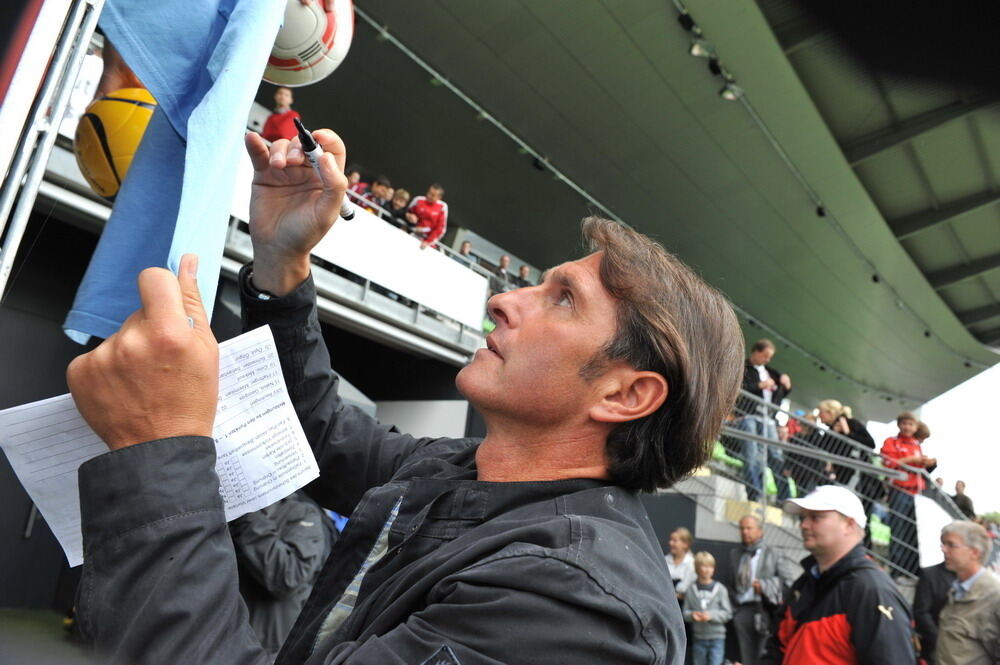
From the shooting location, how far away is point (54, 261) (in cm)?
642

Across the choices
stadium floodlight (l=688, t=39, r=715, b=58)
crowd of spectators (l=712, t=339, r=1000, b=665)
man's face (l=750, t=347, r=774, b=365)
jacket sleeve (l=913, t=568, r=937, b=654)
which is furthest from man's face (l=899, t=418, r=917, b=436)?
stadium floodlight (l=688, t=39, r=715, b=58)

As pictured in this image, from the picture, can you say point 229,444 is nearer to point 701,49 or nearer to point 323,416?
point 323,416

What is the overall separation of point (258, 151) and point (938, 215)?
17558 millimetres

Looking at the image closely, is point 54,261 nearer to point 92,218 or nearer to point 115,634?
point 92,218

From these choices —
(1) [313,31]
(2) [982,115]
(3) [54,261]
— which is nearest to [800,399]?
(2) [982,115]

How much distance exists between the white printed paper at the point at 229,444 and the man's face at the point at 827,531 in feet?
10.7

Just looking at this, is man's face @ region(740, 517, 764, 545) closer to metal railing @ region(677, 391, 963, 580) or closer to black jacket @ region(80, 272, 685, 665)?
metal railing @ region(677, 391, 963, 580)

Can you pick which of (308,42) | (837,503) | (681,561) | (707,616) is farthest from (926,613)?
(308,42)

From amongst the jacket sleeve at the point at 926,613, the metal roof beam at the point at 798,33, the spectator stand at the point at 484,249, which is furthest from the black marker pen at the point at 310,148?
the spectator stand at the point at 484,249

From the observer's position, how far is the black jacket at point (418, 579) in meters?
0.83

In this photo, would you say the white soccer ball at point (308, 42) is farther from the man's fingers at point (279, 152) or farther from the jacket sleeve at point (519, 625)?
the jacket sleeve at point (519, 625)

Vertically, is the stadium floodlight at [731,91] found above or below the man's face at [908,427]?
above

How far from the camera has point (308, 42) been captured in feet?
6.79

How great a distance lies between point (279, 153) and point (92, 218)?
18.1 ft
